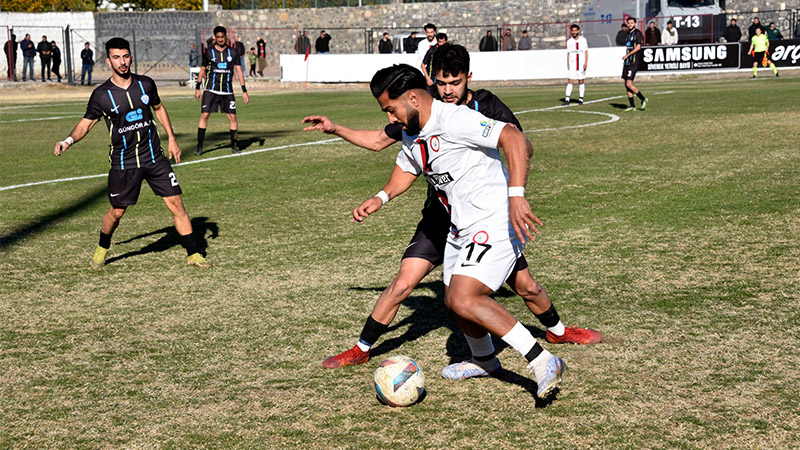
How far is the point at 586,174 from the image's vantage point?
1166cm

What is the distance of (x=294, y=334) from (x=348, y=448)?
1.79m

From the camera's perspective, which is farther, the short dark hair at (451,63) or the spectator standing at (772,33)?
the spectator standing at (772,33)

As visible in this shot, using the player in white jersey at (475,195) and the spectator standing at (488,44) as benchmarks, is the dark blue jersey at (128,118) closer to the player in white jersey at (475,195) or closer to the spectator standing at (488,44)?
the player in white jersey at (475,195)

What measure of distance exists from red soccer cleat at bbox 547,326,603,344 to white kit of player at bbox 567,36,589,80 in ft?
61.2

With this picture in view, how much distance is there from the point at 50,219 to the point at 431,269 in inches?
248

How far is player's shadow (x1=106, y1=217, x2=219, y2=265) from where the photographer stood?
829 cm

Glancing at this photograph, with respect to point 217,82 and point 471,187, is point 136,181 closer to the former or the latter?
point 471,187

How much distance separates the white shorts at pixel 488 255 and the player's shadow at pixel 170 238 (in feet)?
14.0

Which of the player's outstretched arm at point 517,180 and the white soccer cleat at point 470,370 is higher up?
the player's outstretched arm at point 517,180

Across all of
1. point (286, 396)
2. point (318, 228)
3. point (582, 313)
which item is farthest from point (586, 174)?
point (286, 396)

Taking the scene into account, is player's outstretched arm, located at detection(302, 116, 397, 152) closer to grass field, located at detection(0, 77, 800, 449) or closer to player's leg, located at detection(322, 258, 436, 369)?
player's leg, located at detection(322, 258, 436, 369)

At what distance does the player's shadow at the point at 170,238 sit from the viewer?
326 inches

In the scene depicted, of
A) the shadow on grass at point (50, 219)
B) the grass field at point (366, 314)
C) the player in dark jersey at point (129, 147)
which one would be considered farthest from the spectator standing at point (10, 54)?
the player in dark jersey at point (129, 147)

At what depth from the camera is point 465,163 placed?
4527mm
